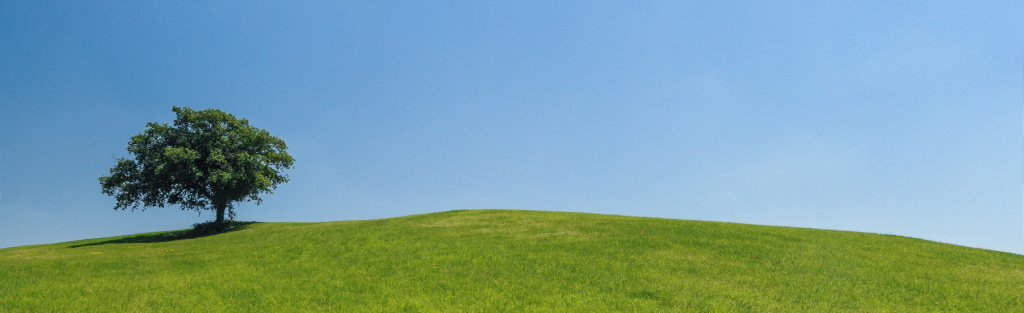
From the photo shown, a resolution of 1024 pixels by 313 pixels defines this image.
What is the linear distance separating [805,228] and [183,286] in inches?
1518

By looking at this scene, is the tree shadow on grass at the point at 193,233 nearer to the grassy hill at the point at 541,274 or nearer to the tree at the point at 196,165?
the tree at the point at 196,165

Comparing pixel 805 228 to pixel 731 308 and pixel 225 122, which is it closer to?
pixel 731 308

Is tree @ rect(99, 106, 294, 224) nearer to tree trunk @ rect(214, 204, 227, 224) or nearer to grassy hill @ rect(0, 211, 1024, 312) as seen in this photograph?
tree trunk @ rect(214, 204, 227, 224)

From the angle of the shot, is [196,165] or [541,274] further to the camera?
[196,165]

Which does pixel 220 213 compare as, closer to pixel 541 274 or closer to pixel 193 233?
pixel 193 233

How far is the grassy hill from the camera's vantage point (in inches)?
772

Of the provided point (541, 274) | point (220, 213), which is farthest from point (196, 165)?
point (541, 274)

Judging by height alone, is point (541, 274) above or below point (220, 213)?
below

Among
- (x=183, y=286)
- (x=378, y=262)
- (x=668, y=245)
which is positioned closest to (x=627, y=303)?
(x=668, y=245)

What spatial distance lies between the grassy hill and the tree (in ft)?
38.8

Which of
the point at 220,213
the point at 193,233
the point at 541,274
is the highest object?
the point at 220,213

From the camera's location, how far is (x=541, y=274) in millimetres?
22688

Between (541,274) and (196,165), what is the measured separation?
39.6 m

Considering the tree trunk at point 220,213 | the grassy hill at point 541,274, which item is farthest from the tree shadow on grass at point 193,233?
the grassy hill at point 541,274
